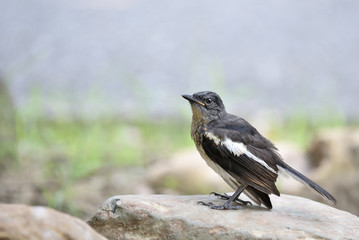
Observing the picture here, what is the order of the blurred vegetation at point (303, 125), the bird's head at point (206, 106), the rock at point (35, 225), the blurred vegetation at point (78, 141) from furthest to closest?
the blurred vegetation at point (303, 125) → the blurred vegetation at point (78, 141) → the bird's head at point (206, 106) → the rock at point (35, 225)

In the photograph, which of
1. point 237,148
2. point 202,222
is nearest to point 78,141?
point 237,148

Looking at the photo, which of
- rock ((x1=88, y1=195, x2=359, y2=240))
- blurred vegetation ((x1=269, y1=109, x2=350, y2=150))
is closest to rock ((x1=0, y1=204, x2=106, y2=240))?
rock ((x1=88, y1=195, x2=359, y2=240))

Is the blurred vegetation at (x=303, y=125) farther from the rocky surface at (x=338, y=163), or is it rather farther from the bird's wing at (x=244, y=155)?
the bird's wing at (x=244, y=155)

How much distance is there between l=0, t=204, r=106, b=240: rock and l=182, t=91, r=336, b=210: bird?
1525mm

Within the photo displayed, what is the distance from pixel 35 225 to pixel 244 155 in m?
2.03

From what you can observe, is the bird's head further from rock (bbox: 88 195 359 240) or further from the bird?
rock (bbox: 88 195 359 240)

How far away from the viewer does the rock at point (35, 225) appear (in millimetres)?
3223

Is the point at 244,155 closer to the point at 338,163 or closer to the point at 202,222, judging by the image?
the point at 202,222

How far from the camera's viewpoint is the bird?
15.4 ft

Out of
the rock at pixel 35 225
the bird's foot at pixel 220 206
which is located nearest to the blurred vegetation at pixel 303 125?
→ the bird's foot at pixel 220 206

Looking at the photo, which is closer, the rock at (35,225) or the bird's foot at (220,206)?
the rock at (35,225)

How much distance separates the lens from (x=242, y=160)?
15.5 ft

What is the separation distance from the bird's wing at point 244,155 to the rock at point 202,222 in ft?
0.83

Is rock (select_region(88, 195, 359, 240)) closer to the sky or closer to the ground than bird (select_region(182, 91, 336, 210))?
closer to the ground
